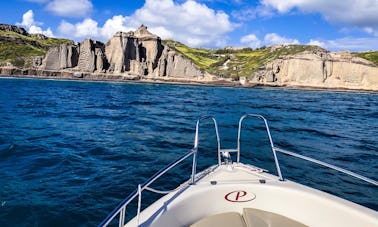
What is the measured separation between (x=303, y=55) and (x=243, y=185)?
381 feet

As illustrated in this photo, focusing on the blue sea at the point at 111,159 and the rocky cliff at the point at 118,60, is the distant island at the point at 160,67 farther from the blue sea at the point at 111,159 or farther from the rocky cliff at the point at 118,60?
the blue sea at the point at 111,159

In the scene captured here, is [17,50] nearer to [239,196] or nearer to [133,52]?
[133,52]

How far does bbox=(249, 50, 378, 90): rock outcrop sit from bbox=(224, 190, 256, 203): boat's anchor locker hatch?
10745cm

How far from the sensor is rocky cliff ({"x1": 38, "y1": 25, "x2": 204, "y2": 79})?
114 metres

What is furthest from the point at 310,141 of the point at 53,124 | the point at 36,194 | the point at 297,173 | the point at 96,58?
the point at 96,58

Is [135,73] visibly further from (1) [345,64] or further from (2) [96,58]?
(1) [345,64]

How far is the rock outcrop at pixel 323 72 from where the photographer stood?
4104 inches

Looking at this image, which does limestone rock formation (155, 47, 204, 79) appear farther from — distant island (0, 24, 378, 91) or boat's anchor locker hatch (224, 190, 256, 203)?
boat's anchor locker hatch (224, 190, 256, 203)

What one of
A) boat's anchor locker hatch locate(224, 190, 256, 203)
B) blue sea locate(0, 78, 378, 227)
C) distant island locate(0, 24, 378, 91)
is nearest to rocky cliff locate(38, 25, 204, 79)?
distant island locate(0, 24, 378, 91)

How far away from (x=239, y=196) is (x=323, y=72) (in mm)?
113966

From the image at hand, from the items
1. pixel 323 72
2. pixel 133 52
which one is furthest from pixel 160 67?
pixel 323 72

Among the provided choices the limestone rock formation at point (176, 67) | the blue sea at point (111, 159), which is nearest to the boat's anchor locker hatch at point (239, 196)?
the blue sea at point (111, 159)

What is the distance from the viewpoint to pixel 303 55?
112 meters

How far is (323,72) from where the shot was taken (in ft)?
354
